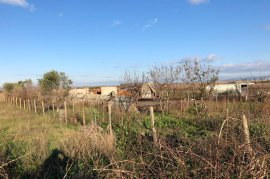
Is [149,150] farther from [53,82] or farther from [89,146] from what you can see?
[53,82]

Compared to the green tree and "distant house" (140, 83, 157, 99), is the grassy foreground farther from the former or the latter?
the green tree

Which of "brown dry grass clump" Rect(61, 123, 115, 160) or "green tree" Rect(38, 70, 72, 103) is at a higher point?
"green tree" Rect(38, 70, 72, 103)

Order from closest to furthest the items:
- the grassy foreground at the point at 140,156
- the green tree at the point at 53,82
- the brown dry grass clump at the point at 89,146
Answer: the grassy foreground at the point at 140,156 → the brown dry grass clump at the point at 89,146 → the green tree at the point at 53,82

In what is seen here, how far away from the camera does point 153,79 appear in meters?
25.3

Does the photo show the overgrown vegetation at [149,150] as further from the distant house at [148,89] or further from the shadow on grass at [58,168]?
the distant house at [148,89]

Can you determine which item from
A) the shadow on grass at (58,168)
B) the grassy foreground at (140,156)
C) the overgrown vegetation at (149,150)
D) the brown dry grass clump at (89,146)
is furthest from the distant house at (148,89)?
the shadow on grass at (58,168)

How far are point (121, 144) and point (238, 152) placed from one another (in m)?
5.55

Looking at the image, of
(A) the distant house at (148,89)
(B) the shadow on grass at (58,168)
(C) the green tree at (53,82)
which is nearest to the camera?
(B) the shadow on grass at (58,168)

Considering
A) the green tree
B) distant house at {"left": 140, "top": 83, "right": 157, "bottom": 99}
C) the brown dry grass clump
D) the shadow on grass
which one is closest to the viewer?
the shadow on grass

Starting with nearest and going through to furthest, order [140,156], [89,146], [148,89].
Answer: [140,156] → [89,146] → [148,89]

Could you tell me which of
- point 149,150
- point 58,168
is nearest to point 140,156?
point 149,150

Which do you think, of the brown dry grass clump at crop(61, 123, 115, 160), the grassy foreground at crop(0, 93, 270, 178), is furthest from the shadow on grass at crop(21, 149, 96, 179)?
the brown dry grass clump at crop(61, 123, 115, 160)

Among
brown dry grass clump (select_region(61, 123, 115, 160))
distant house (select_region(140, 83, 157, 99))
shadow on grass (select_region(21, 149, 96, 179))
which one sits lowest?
shadow on grass (select_region(21, 149, 96, 179))

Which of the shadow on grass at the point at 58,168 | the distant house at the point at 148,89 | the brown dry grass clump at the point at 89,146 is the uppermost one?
the distant house at the point at 148,89
